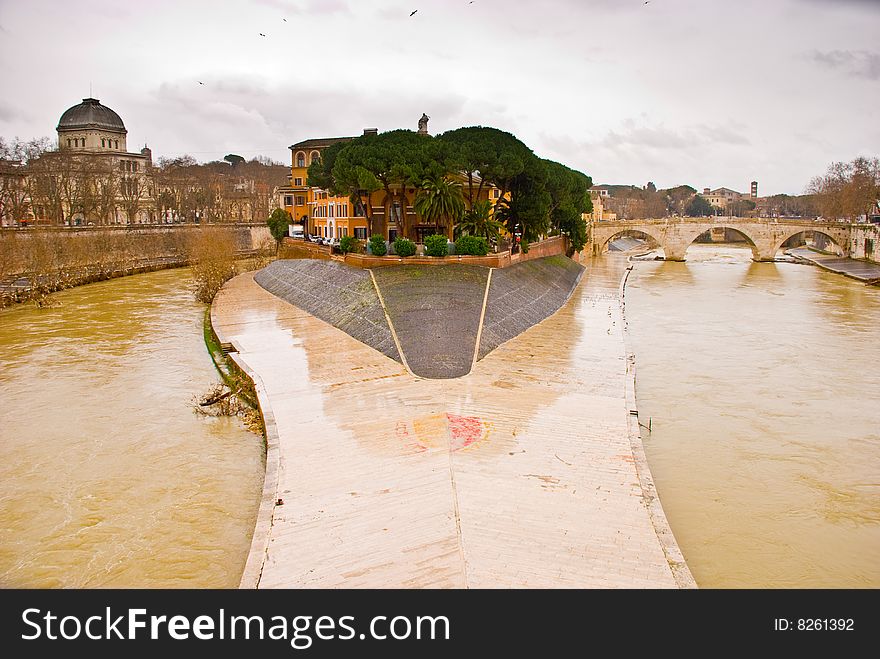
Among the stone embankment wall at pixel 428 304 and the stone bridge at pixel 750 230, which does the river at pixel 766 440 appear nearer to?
the stone embankment wall at pixel 428 304

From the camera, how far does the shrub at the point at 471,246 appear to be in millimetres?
37250

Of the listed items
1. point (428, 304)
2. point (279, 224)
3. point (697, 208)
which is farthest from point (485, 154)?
point (697, 208)

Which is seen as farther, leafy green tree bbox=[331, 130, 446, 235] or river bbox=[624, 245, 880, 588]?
leafy green tree bbox=[331, 130, 446, 235]

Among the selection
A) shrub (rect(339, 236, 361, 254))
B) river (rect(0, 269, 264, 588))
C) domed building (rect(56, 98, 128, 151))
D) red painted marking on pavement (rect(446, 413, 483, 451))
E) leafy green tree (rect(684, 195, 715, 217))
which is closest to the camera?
river (rect(0, 269, 264, 588))

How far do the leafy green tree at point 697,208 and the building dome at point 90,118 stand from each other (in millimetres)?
124400

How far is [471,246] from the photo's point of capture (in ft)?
122

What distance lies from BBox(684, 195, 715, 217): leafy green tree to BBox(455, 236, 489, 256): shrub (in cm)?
13822

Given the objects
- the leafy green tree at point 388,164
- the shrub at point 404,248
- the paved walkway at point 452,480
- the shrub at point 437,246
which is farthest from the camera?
the leafy green tree at point 388,164

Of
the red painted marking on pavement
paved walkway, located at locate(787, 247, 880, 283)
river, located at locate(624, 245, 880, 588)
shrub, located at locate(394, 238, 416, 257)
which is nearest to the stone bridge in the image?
paved walkway, located at locate(787, 247, 880, 283)

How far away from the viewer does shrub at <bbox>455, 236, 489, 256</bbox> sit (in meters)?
37.2

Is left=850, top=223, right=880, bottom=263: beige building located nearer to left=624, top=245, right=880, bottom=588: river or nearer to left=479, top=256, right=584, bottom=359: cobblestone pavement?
left=624, top=245, right=880, bottom=588: river

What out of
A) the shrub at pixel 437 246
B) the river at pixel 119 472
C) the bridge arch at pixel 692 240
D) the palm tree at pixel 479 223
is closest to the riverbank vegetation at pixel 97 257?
the shrub at pixel 437 246
